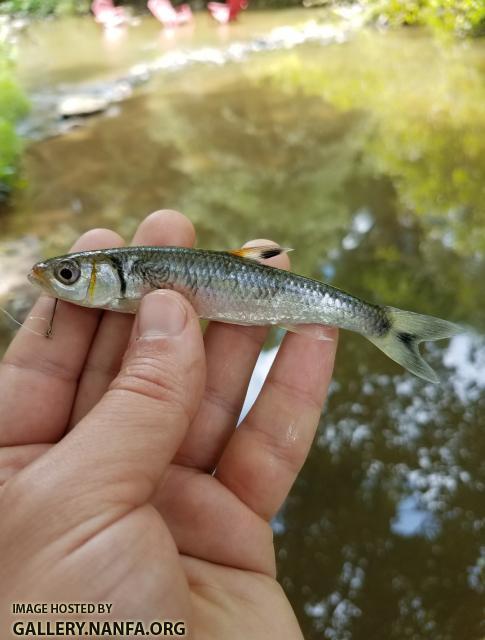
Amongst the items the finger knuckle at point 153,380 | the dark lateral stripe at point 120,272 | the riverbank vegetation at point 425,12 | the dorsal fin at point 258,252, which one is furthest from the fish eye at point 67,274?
the riverbank vegetation at point 425,12

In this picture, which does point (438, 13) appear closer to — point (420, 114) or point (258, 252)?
point (420, 114)

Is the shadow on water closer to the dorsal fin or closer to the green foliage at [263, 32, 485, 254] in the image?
the green foliage at [263, 32, 485, 254]

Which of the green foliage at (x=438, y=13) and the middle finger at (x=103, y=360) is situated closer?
the middle finger at (x=103, y=360)

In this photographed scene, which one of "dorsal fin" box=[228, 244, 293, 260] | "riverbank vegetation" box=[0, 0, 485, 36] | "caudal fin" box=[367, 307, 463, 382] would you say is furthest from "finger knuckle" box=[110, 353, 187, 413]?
"riverbank vegetation" box=[0, 0, 485, 36]

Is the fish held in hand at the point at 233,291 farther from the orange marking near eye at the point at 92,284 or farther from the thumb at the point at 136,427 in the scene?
the thumb at the point at 136,427

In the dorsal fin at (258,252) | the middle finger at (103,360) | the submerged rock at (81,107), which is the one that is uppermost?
the dorsal fin at (258,252)

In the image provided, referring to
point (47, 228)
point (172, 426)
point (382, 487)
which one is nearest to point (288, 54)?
point (47, 228)

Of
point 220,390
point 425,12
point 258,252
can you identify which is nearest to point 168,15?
point 425,12
